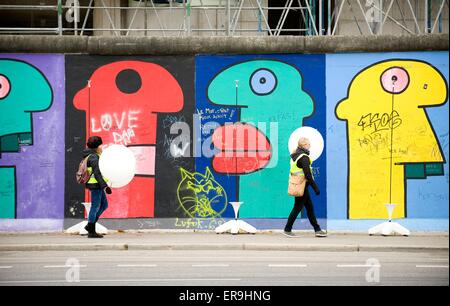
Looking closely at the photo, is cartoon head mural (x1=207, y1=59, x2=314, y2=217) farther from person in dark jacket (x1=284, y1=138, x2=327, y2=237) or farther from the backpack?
the backpack

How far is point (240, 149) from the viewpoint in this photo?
56.6ft

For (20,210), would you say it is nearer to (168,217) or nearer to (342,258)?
(168,217)

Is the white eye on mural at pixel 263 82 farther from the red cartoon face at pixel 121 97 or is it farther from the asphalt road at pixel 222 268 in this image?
the asphalt road at pixel 222 268

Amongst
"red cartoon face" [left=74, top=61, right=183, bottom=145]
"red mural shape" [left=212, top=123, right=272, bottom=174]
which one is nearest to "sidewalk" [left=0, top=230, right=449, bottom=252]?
"red mural shape" [left=212, top=123, right=272, bottom=174]

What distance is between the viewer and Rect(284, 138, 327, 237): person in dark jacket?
15.9 m

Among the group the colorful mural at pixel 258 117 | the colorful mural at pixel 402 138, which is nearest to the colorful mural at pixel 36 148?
the colorful mural at pixel 258 117

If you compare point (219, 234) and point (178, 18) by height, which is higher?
point (178, 18)

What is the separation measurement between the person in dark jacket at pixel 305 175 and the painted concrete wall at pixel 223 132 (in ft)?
3.71

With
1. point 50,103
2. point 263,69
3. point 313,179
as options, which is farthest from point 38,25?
point 313,179

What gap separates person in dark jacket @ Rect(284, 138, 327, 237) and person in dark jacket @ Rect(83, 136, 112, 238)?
3.43 meters

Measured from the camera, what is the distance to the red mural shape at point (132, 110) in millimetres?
17312

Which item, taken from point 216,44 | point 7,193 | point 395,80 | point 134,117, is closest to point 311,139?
point 395,80

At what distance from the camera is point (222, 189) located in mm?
17266
